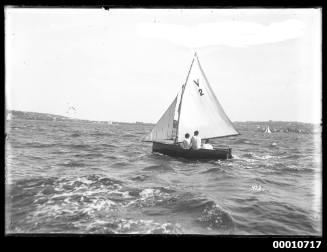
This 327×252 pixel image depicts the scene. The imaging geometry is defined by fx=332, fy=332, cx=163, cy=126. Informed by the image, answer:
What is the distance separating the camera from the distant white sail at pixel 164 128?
83.3 ft

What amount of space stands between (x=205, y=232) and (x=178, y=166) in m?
10.7

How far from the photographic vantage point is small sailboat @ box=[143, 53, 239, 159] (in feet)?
76.2

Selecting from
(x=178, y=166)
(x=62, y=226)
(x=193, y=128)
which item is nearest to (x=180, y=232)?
(x=62, y=226)

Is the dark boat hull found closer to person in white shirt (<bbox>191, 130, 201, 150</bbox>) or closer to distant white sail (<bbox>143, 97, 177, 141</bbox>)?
person in white shirt (<bbox>191, 130, 201, 150</bbox>)

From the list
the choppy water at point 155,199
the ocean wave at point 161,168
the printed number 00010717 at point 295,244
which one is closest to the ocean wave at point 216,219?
the choppy water at point 155,199

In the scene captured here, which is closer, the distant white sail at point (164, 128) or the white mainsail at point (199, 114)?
the white mainsail at point (199, 114)

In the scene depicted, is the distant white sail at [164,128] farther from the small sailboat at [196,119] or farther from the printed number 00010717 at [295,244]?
the printed number 00010717 at [295,244]

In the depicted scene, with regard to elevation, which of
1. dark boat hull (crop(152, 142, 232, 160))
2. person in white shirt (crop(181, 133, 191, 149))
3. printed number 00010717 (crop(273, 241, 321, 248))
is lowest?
printed number 00010717 (crop(273, 241, 321, 248))

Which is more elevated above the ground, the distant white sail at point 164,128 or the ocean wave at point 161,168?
the distant white sail at point 164,128

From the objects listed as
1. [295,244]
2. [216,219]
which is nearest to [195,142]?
[216,219]

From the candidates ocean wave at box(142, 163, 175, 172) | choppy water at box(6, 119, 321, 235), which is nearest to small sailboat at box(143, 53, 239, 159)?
ocean wave at box(142, 163, 175, 172)

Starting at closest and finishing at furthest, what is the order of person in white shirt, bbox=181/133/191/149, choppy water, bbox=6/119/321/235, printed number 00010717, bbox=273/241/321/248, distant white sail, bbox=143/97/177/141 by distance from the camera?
printed number 00010717, bbox=273/241/321/248 → choppy water, bbox=6/119/321/235 → person in white shirt, bbox=181/133/191/149 → distant white sail, bbox=143/97/177/141

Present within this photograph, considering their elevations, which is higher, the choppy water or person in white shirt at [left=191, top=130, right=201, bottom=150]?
person in white shirt at [left=191, top=130, right=201, bottom=150]

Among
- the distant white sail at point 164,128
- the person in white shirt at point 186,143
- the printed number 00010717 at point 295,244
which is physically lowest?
the printed number 00010717 at point 295,244
